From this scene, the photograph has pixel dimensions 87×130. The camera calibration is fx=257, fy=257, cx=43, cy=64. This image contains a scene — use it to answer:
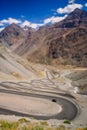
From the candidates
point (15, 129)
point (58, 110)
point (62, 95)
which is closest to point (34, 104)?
point (58, 110)

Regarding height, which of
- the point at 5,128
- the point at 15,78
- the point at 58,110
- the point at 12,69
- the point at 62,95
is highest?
the point at 12,69

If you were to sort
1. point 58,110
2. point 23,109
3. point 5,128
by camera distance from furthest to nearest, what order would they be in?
point 58,110
point 23,109
point 5,128

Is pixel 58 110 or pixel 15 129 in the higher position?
pixel 58 110

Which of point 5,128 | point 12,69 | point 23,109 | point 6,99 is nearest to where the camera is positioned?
point 5,128

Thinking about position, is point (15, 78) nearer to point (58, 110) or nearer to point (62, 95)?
point (62, 95)

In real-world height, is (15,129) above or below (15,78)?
below

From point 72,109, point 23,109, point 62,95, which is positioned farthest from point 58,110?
point 62,95

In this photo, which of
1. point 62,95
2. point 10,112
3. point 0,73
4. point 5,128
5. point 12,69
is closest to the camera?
point 5,128

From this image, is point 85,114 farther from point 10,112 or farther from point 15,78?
point 15,78

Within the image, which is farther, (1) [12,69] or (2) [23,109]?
(1) [12,69]
